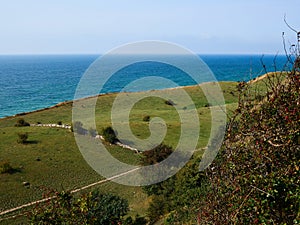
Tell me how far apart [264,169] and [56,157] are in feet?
112

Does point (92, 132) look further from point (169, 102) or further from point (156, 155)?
point (169, 102)

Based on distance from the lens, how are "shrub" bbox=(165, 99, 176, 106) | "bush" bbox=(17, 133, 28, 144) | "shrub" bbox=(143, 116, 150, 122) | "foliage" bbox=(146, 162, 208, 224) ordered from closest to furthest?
"foliage" bbox=(146, 162, 208, 224), "bush" bbox=(17, 133, 28, 144), "shrub" bbox=(143, 116, 150, 122), "shrub" bbox=(165, 99, 176, 106)

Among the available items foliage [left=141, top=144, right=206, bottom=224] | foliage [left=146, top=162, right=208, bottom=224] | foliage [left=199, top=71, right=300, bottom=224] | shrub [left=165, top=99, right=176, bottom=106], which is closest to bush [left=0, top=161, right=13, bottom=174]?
foliage [left=141, top=144, right=206, bottom=224]

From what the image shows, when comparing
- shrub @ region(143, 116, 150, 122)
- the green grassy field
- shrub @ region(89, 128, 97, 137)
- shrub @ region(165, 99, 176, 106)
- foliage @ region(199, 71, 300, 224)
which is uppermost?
foliage @ region(199, 71, 300, 224)

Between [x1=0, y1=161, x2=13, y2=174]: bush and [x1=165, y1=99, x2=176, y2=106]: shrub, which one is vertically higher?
[x1=165, y1=99, x2=176, y2=106]: shrub

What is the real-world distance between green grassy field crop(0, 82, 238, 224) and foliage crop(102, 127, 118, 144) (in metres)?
1.15

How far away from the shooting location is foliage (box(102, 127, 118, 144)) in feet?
146

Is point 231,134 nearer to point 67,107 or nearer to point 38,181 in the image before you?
point 38,181

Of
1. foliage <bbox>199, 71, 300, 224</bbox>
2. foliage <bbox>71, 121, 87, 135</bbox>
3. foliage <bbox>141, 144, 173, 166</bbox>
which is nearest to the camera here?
foliage <bbox>199, 71, 300, 224</bbox>

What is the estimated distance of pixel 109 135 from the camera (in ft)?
148

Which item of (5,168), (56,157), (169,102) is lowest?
(56,157)

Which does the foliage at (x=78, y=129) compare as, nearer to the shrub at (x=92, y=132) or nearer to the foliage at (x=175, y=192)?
the shrub at (x=92, y=132)

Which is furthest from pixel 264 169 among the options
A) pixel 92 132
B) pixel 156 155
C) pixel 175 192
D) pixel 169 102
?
pixel 169 102

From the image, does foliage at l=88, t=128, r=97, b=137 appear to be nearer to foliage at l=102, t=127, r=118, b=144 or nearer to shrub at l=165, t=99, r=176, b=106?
foliage at l=102, t=127, r=118, b=144
